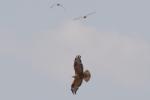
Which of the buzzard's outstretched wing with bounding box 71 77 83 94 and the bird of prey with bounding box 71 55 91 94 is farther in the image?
the buzzard's outstretched wing with bounding box 71 77 83 94

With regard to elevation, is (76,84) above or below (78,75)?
below

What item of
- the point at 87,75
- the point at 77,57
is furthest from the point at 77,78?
the point at 77,57

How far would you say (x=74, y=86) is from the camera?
1121 centimetres

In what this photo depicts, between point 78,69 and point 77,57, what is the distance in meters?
0.56

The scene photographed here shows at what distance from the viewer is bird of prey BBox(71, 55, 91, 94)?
10.8 metres

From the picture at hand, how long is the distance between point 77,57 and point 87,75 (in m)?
0.98

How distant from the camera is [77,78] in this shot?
11.6 metres

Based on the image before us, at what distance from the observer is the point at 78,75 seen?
38.0 ft

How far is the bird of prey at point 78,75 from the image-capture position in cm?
1076

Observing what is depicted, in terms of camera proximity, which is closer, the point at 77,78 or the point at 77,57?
the point at 77,57

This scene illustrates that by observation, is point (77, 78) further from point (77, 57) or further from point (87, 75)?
point (77, 57)

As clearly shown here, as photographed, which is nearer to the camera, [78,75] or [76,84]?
[76,84]

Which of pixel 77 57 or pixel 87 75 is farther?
pixel 87 75

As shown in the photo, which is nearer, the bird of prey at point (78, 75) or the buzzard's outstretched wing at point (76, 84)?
the bird of prey at point (78, 75)
